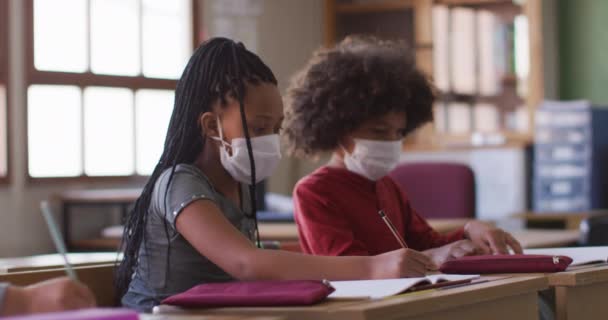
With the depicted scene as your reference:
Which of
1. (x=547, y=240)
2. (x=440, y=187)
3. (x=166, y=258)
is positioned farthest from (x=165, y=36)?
(x=166, y=258)

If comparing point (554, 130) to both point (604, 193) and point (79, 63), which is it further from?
point (79, 63)

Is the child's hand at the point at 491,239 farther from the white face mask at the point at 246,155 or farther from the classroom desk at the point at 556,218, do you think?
the classroom desk at the point at 556,218

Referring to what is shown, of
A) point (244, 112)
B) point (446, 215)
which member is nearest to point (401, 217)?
point (244, 112)

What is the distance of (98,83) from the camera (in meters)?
5.48

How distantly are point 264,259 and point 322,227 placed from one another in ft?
2.16

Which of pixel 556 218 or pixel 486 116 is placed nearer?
pixel 556 218

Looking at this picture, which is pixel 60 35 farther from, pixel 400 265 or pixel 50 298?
pixel 50 298

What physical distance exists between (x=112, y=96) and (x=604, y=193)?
9.42ft

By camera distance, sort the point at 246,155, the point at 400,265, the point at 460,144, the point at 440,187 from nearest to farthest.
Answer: the point at 400,265, the point at 246,155, the point at 440,187, the point at 460,144

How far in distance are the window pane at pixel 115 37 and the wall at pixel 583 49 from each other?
9.47 ft

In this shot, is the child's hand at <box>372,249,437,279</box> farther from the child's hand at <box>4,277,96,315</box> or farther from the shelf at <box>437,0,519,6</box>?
the shelf at <box>437,0,519,6</box>

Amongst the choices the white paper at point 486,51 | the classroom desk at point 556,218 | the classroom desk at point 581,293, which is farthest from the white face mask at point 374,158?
the white paper at point 486,51

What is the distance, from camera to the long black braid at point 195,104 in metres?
1.78

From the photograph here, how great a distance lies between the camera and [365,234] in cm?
225
